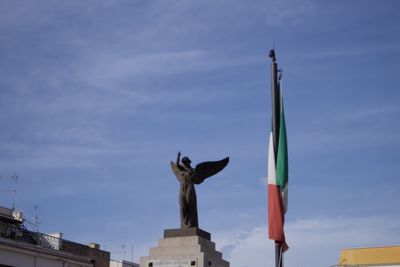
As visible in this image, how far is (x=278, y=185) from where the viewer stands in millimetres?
14578

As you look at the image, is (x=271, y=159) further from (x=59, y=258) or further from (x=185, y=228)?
(x=59, y=258)

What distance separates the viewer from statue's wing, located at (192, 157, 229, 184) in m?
20.4

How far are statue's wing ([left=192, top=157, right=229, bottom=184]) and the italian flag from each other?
591 cm

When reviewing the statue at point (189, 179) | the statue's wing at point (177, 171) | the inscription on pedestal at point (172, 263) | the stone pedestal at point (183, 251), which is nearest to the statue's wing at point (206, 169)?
the statue at point (189, 179)

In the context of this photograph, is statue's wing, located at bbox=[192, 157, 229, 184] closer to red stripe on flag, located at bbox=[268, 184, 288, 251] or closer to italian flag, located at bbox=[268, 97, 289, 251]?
italian flag, located at bbox=[268, 97, 289, 251]

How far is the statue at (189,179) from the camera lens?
781 inches

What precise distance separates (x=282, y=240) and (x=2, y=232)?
29004 millimetres

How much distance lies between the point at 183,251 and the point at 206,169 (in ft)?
9.90

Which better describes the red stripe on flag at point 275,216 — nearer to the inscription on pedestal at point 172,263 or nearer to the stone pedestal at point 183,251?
the stone pedestal at point 183,251

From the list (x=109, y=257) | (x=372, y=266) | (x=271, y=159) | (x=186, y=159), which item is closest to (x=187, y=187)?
(x=186, y=159)

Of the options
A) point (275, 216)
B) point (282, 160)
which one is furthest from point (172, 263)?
point (282, 160)

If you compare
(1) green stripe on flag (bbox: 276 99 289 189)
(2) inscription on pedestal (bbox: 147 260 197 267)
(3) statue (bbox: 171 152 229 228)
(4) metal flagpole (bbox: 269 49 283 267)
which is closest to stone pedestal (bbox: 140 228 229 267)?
(2) inscription on pedestal (bbox: 147 260 197 267)

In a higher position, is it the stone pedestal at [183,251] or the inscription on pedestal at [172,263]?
the stone pedestal at [183,251]

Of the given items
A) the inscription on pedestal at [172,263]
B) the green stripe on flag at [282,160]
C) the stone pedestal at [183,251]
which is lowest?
the inscription on pedestal at [172,263]
